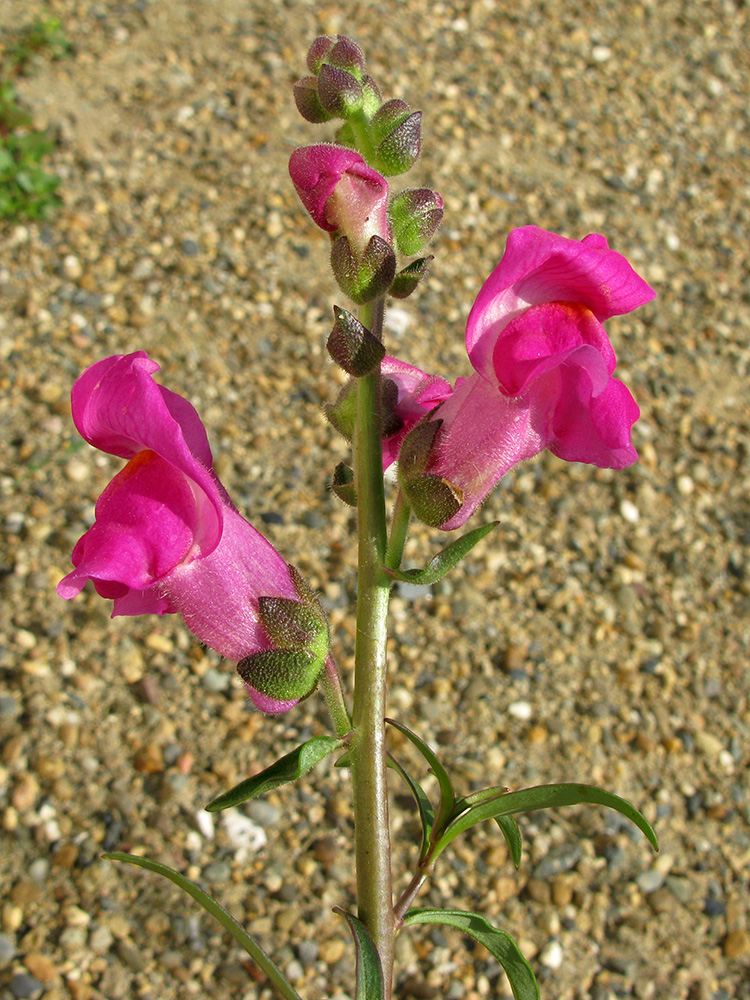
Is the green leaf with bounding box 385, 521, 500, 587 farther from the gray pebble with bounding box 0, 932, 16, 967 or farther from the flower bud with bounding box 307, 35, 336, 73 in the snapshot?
the gray pebble with bounding box 0, 932, 16, 967

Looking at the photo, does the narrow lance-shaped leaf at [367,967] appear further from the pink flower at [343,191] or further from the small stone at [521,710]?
the small stone at [521,710]

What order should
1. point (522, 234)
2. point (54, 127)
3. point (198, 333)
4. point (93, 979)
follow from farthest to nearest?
point (54, 127), point (198, 333), point (93, 979), point (522, 234)

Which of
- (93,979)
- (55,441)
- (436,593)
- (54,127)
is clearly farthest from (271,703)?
(54,127)

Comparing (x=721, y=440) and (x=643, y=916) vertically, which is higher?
(x=721, y=440)

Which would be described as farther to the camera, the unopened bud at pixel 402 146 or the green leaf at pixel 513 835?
the green leaf at pixel 513 835

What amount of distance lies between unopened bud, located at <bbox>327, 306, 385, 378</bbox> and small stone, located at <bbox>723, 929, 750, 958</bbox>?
141 centimetres

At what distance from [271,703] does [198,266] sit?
6.17 ft

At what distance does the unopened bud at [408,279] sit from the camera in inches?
35.5

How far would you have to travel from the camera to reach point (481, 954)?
5.72 feet

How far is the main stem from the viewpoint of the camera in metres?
0.90

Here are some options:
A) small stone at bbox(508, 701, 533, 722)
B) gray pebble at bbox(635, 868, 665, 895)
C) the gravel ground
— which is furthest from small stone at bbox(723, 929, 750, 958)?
small stone at bbox(508, 701, 533, 722)

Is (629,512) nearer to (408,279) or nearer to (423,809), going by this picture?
(423,809)

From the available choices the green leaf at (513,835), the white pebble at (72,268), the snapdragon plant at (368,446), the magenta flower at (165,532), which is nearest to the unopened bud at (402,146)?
the snapdragon plant at (368,446)

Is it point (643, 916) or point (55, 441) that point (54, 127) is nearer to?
point (55, 441)
